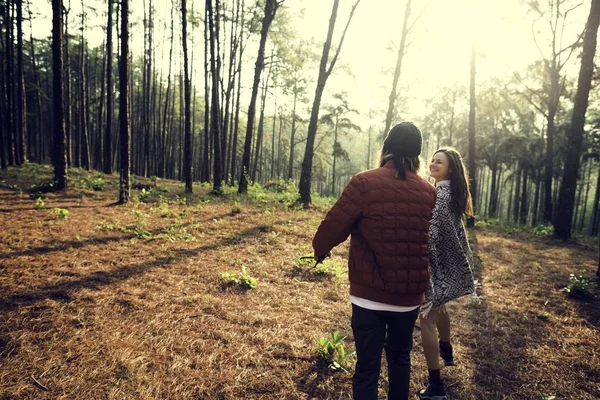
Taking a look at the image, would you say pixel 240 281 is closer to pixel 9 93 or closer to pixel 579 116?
pixel 579 116

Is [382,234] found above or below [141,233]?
above

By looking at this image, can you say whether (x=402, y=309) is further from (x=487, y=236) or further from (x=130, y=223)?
(x=487, y=236)

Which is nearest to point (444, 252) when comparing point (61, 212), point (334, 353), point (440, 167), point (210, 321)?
point (440, 167)

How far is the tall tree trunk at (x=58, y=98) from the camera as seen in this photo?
1140 cm

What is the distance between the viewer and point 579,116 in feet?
36.9

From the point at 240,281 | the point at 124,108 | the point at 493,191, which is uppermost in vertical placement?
the point at 124,108

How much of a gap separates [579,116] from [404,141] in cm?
1264

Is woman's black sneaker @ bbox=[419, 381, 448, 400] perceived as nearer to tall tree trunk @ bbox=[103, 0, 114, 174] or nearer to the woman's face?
the woman's face

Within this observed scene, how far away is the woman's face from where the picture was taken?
343 centimetres

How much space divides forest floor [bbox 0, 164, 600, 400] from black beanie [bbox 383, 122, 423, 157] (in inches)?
95.4

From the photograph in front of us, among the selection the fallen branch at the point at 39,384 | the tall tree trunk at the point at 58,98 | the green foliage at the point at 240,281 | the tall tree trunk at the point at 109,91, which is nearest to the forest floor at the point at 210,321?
the fallen branch at the point at 39,384

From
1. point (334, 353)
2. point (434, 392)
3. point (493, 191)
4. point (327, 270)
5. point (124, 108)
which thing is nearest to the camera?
point (434, 392)

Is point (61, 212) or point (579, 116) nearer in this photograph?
point (61, 212)

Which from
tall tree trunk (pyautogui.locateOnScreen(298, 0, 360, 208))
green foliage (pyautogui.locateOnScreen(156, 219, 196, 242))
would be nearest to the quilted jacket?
green foliage (pyautogui.locateOnScreen(156, 219, 196, 242))
